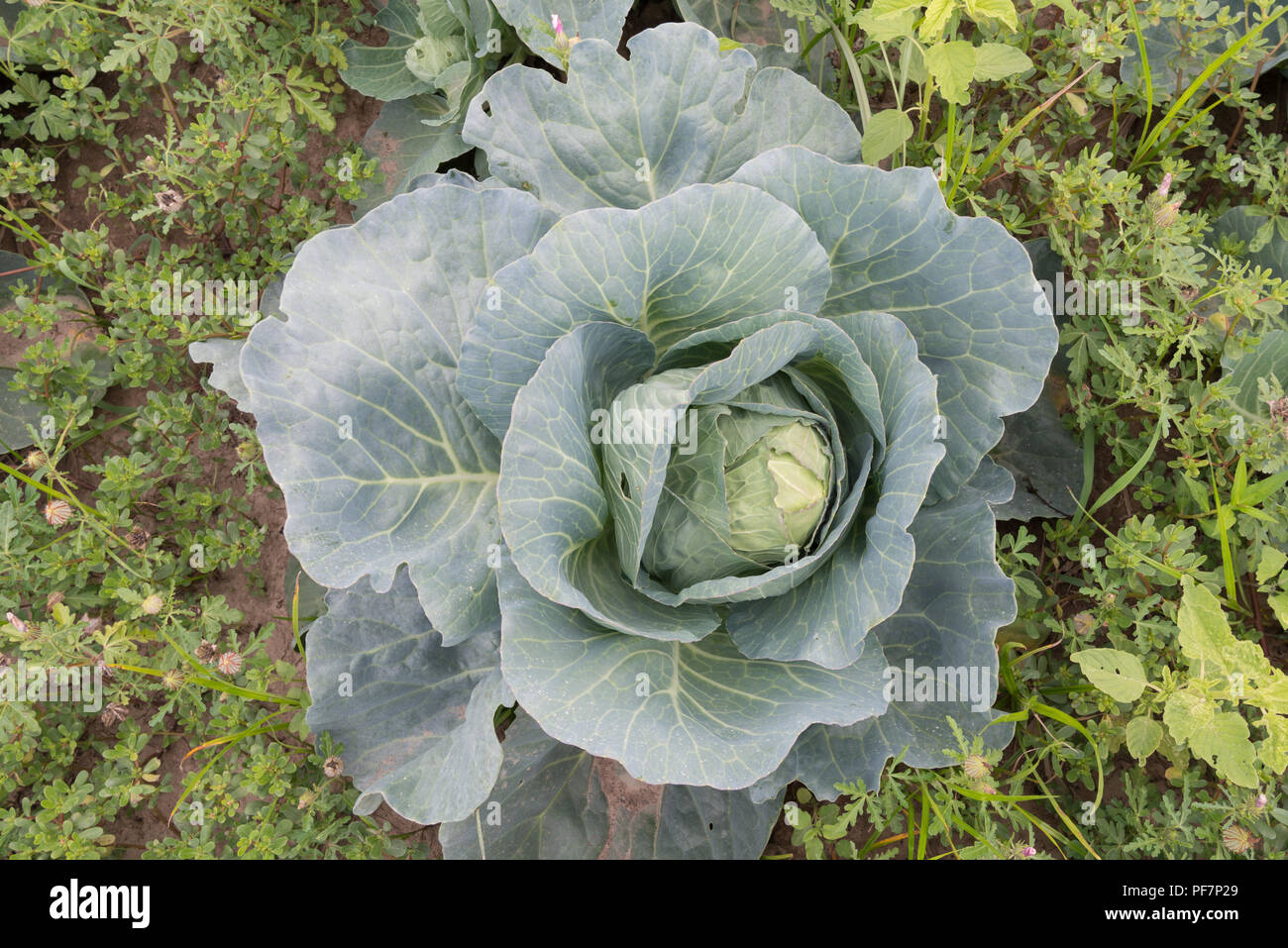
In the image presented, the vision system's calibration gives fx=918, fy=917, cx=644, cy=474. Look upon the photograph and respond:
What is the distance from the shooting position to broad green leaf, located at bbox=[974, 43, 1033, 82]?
96.7 inches

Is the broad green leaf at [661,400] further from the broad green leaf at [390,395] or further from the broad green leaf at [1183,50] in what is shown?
the broad green leaf at [1183,50]

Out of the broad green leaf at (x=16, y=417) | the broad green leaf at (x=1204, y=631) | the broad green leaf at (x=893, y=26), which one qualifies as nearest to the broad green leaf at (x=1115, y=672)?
the broad green leaf at (x=1204, y=631)

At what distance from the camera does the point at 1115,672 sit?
2.41 meters

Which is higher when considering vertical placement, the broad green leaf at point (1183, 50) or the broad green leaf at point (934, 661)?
the broad green leaf at point (1183, 50)

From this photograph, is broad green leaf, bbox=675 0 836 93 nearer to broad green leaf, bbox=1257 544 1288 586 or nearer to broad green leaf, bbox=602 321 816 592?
broad green leaf, bbox=602 321 816 592

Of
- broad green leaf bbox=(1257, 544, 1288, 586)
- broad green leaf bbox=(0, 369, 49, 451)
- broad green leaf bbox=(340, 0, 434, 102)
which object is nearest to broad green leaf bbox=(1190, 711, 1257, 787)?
broad green leaf bbox=(1257, 544, 1288, 586)

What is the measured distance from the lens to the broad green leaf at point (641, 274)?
1910mm

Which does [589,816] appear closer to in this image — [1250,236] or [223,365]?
[223,365]

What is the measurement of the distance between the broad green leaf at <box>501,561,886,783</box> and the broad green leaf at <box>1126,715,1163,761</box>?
0.80 metres

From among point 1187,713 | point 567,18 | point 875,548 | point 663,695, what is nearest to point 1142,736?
point 1187,713

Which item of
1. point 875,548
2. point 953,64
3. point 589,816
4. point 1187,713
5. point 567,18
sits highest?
point 567,18

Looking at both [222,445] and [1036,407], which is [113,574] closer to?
[222,445]

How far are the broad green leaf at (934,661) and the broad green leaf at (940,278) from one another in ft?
0.57

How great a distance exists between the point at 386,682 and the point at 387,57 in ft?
7.19
